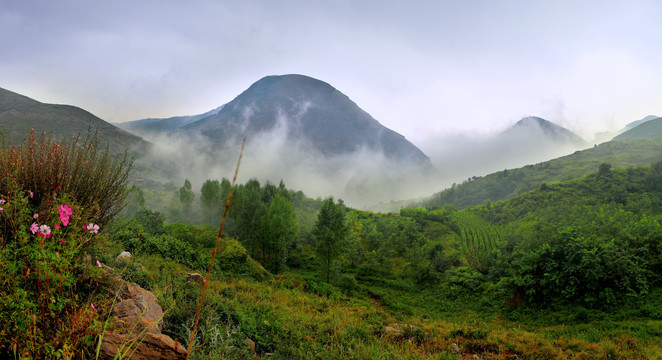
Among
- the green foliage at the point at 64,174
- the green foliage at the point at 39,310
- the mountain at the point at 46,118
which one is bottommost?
the green foliage at the point at 39,310

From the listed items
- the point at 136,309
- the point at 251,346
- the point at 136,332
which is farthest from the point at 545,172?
the point at 136,332

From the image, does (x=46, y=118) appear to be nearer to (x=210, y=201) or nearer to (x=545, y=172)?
(x=210, y=201)

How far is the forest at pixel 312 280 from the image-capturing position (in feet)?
9.87

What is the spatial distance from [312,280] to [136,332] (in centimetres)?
2247

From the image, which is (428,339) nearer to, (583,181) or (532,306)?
(532,306)

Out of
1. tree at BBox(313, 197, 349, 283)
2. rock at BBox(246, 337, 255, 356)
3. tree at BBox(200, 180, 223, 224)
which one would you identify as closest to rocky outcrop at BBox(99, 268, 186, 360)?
rock at BBox(246, 337, 255, 356)

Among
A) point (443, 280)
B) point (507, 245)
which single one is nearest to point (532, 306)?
point (443, 280)

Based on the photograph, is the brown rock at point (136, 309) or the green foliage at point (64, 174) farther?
the green foliage at point (64, 174)

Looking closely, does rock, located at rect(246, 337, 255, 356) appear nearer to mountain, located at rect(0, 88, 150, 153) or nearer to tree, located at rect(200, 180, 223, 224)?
tree, located at rect(200, 180, 223, 224)

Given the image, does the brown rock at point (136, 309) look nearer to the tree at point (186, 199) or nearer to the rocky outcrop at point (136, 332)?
the rocky outcrop at point (136, 332)

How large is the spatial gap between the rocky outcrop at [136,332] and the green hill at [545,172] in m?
96.2

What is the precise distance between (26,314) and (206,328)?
2548 mm

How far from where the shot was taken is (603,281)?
16203mm

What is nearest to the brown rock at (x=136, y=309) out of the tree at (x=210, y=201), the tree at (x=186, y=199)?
the tree at (x=210, y=201)
